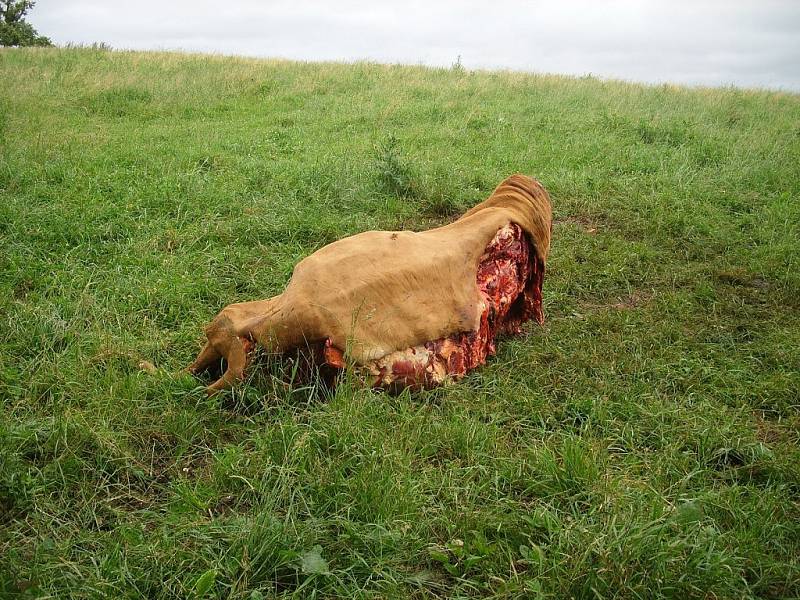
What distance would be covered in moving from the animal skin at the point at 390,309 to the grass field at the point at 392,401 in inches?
7.4

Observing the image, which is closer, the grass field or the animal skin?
the grass field

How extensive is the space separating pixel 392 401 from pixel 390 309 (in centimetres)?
52

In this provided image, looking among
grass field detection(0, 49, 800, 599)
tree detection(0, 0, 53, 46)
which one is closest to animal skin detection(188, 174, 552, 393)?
grass field detection(0, 49, 800, 599)

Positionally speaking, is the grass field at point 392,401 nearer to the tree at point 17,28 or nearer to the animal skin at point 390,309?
the animal skin at point 390,309

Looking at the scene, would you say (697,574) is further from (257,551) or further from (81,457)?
(81,457)

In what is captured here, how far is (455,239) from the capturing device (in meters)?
4.36

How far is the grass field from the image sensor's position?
2.46 meters

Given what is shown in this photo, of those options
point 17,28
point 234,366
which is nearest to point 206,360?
point 234,366

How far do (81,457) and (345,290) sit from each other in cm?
155

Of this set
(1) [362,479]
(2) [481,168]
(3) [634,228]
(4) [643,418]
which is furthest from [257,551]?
(2) [481,168]

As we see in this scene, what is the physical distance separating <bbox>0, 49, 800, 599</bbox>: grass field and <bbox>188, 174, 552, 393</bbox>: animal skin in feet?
0.61

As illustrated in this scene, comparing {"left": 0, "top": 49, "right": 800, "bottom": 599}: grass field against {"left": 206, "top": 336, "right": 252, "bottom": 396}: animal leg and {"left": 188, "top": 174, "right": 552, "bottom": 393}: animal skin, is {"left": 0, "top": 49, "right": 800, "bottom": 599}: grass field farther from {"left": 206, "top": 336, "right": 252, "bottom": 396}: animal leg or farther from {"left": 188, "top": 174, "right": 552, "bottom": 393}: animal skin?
{"left": 188, "top": 174, "right": 552, "bottom": 393}: animal skin

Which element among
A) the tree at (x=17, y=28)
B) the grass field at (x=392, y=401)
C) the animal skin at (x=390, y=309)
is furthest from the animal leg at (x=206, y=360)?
the tree at (x=17, y=28)

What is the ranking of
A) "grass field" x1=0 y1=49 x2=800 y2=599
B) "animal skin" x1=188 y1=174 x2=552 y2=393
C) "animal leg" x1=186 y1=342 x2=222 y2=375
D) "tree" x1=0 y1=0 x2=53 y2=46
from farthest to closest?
1. "tree" x1=0 y1=0 x2=53 y2=46
2. "animal leg" x1=186 y1=342 x2=222 y2=375
3. "animal skin" x1=188 y1=174 x2=552 y2=393
4. "grass field" x1=0 y1=49 x2=800 y2=599
